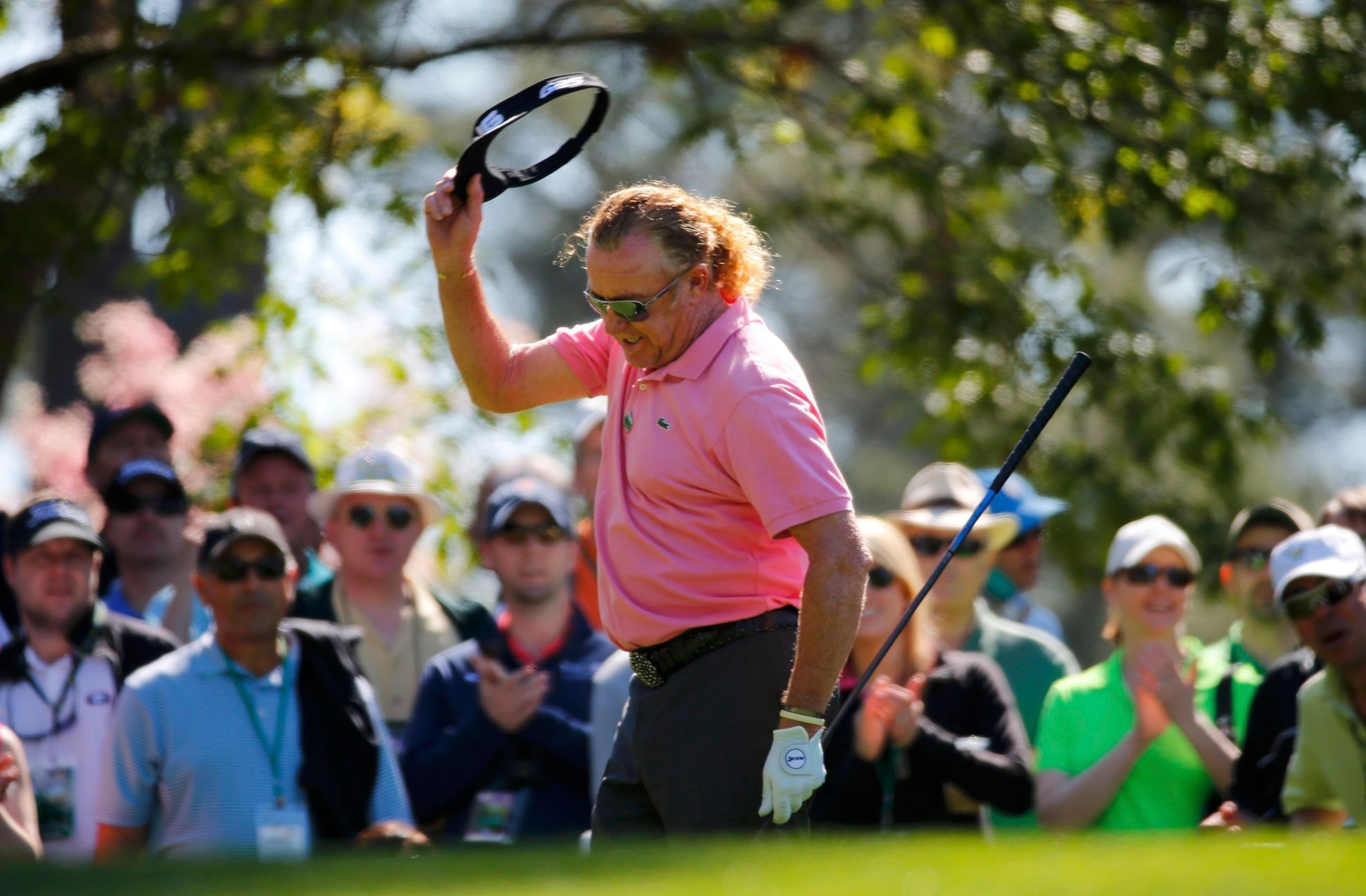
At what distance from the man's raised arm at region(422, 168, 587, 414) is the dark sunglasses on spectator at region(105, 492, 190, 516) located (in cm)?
321

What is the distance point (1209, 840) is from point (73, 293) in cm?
779

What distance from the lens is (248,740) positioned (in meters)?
6.05

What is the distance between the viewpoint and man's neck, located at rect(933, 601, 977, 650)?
23.3 feet

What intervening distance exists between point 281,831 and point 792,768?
8.02 ft

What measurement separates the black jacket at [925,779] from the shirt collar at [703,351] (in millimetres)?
2045

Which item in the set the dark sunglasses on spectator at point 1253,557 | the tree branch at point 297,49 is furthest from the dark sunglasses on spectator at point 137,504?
the dark sunglasses on spectator at point 1253,557

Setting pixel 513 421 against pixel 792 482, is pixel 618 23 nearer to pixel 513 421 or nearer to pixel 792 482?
pixel 513 421

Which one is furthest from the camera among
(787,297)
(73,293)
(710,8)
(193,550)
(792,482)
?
(787,297)

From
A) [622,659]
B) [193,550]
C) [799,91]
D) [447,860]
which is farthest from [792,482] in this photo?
[799,91]

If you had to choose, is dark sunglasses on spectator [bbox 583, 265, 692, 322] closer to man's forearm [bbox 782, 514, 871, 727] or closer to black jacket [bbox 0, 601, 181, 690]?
man's forearm [bbox 782, 514, 871, 727]

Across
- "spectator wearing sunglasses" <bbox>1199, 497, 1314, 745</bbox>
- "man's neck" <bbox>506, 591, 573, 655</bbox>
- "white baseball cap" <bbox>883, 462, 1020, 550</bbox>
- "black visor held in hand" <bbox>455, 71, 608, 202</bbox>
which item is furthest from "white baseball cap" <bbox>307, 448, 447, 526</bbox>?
"spectator wearing sunglasses" <bbox>1199, 497, 1314, 745</bbox>

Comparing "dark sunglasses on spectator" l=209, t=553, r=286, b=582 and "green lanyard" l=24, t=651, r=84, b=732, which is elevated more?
"dark sunglasses on spectator" l=209, t=553, r=286, b=582

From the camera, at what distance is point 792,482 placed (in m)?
4.03

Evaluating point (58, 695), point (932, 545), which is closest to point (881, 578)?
point (932, 545)
